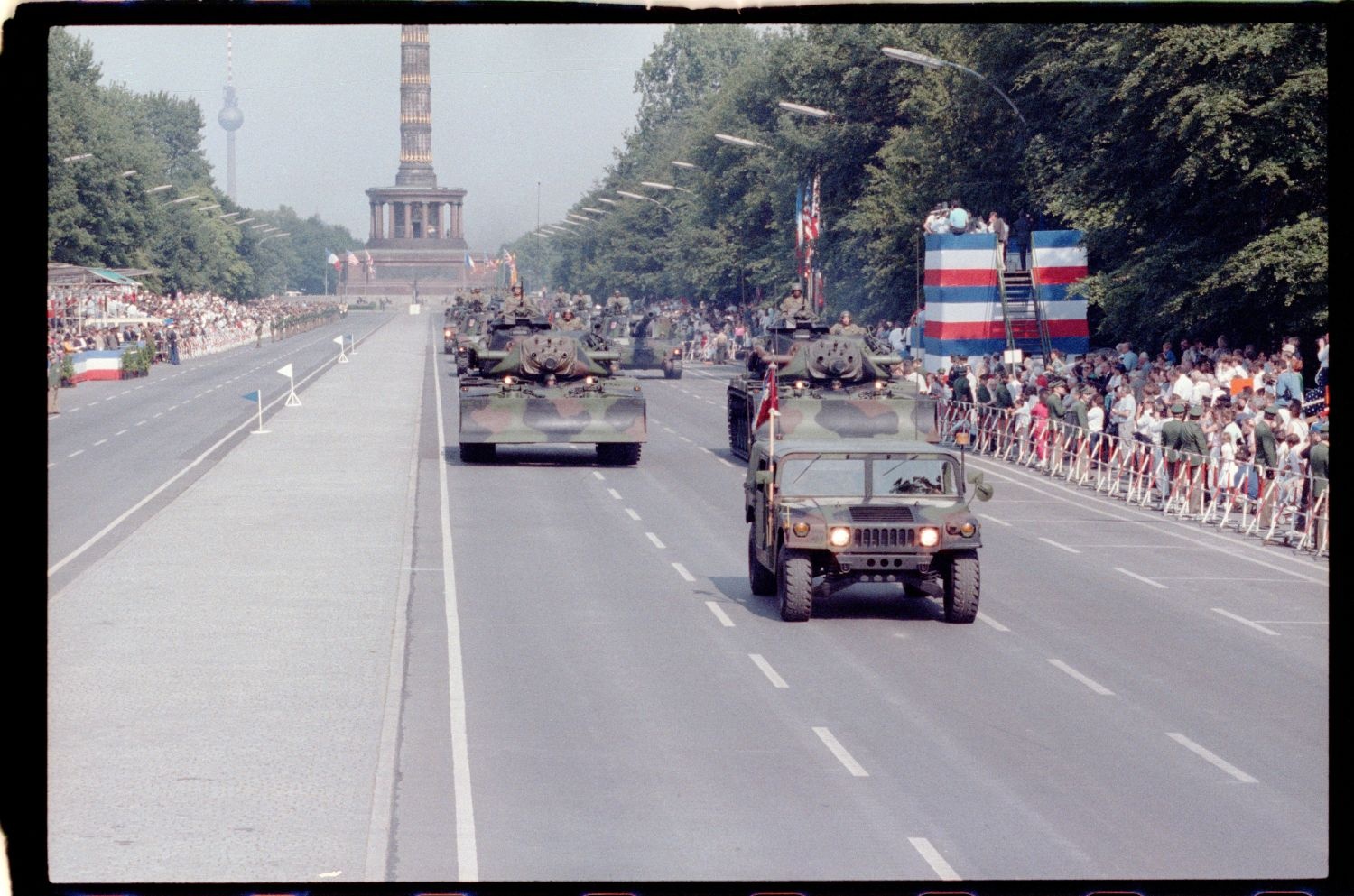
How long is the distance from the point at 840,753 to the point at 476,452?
2617 cm

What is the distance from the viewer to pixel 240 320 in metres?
124

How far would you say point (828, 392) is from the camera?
129 feet

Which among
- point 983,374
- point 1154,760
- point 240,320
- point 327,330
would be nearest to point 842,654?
point 1154,760

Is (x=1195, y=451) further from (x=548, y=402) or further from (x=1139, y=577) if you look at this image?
(x=548, y=402)

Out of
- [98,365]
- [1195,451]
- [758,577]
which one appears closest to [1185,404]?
[1195,451]

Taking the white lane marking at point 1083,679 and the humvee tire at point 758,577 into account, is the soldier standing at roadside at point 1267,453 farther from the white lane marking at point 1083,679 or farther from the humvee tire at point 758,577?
the white lane marking at point 1083,679

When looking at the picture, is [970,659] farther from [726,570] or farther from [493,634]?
[726,570]

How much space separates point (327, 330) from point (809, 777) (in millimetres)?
145966

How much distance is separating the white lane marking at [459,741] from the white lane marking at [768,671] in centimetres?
264

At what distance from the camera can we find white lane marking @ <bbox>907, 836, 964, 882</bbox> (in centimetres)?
1129

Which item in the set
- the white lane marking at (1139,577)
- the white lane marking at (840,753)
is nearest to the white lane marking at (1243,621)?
the white lane marking at (1139,577)

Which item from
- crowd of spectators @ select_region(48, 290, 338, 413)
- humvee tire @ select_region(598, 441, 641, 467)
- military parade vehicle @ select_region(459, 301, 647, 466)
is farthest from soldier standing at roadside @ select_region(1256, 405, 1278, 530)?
crowd of spectators @ select_region(48, 290, 338, 413)
